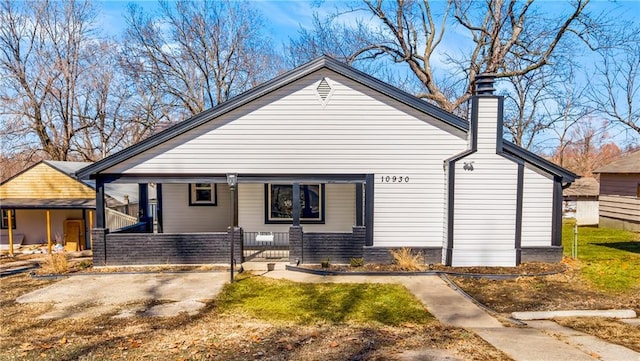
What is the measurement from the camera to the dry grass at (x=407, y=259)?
10578 millimetres

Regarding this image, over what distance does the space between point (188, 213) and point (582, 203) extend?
2479 centimetres

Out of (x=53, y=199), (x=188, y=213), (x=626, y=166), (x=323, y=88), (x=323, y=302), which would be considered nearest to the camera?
(x=323, y=302)

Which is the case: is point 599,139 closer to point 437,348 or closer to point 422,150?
point 422,150

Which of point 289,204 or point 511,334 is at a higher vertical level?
point 289,204

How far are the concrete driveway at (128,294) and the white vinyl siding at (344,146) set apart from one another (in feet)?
10.4

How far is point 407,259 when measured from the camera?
34.9 ft

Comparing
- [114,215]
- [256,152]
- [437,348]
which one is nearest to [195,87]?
[114,215]

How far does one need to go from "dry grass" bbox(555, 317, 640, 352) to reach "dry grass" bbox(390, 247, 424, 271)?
401cm

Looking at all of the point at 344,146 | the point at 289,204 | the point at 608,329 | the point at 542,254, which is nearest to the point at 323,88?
the point at 344,146

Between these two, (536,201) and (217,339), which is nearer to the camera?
(217,339)

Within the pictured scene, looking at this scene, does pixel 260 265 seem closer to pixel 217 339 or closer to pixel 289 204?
pixel 289 204

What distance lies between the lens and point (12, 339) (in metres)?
6.07

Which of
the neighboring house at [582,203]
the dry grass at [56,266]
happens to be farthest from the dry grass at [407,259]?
the neighboring house at [582,203]

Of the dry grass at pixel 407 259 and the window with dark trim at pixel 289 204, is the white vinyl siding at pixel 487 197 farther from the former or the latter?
the window with dark trim at pixel 289 204
